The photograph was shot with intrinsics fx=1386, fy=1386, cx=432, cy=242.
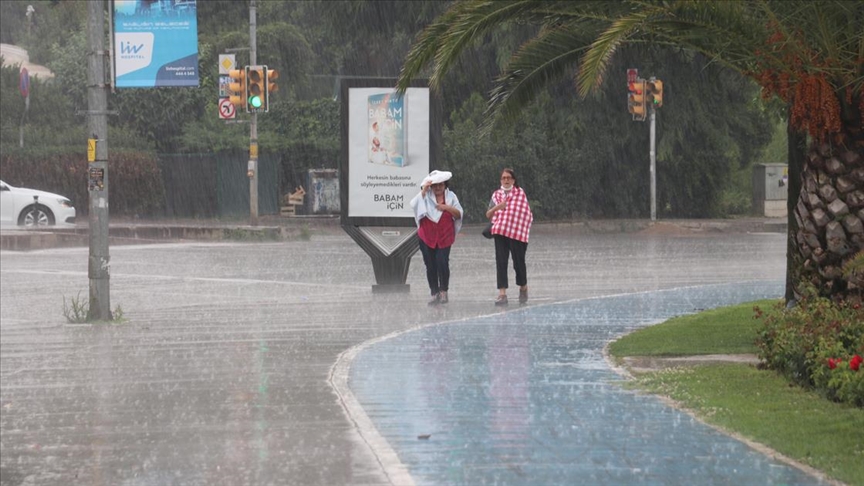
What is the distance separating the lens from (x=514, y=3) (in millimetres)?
Result: 11594

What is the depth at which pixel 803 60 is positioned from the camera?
1099 cm

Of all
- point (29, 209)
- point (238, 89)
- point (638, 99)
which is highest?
point (238, 89)

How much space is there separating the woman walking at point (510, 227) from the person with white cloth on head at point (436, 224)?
56 cm

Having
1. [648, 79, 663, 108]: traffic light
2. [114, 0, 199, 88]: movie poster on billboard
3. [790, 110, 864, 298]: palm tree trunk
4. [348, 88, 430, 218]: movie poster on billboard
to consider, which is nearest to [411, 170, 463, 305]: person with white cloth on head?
[348, 88, 430, 218]: movie poster on billboard

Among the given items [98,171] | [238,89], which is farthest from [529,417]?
[238,89]

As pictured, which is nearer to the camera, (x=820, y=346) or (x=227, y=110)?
(x=820, y=346)

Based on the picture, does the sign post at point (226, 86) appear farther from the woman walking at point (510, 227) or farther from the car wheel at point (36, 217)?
the woman walking at point (510, 227)

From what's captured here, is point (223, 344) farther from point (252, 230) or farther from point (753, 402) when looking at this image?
point (252, 230)

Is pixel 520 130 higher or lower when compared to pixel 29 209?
higher

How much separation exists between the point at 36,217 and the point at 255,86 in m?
7.01

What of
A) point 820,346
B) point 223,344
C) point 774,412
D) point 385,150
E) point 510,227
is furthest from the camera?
point 385,150

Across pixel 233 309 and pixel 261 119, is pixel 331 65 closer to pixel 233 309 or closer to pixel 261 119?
pixel 261 119

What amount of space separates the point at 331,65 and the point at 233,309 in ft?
133

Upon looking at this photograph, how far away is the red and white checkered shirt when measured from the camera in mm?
17172
